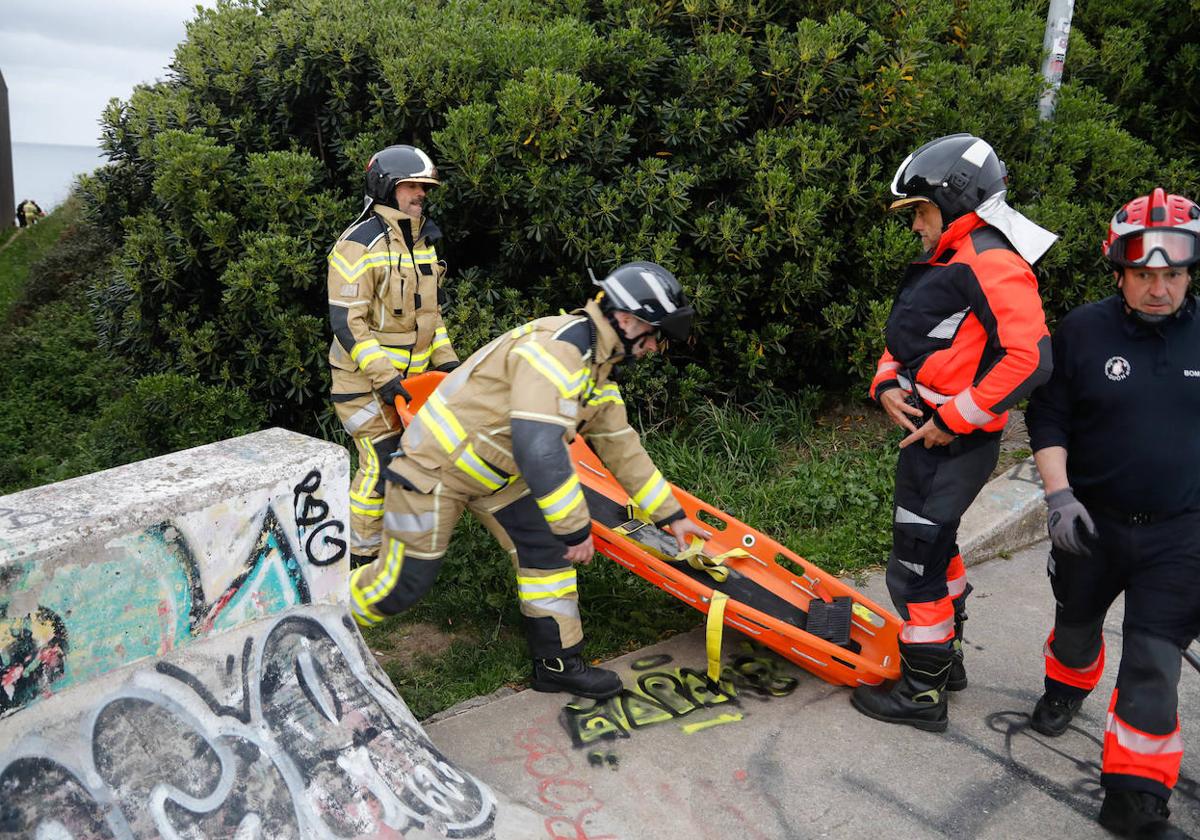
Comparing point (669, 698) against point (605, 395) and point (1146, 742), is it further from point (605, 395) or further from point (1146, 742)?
point (1146, 742)

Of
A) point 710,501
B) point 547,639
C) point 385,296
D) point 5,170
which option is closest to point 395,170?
point 385,296

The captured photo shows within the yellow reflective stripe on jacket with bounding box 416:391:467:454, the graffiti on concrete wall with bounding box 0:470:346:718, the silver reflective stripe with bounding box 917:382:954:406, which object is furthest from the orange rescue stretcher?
the graffiti on concrete wall with bounding box 0:470:346:718

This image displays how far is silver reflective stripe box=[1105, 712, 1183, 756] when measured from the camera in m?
3.35

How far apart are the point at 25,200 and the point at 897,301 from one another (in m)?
21.3

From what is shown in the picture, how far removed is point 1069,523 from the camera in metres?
3.48

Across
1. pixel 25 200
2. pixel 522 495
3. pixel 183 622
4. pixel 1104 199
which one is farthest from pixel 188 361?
pixel 25 200

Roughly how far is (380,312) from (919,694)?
3203 millimetres

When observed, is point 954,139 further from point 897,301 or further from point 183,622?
point 183,622

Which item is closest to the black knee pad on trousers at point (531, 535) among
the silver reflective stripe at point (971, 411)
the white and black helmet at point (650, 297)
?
the white and black helmet at point (650, 297)

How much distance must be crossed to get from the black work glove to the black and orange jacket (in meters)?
2.37

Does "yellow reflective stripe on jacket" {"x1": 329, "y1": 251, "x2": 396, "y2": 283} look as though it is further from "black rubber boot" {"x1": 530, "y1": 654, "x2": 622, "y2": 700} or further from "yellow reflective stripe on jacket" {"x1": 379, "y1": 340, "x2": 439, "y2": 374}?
"black rubber boot" {"x1": 530, "y1": 654, "x2": 622, "y2": 700}

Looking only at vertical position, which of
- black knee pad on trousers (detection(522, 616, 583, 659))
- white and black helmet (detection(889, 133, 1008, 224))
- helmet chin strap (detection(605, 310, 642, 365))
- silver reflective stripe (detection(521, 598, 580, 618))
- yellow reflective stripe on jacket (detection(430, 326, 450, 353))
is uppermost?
white and black helmet (detection(889, 133, 1008, 224))

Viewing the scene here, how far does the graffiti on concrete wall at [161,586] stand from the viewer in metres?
2.70

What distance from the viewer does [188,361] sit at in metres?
6.50
